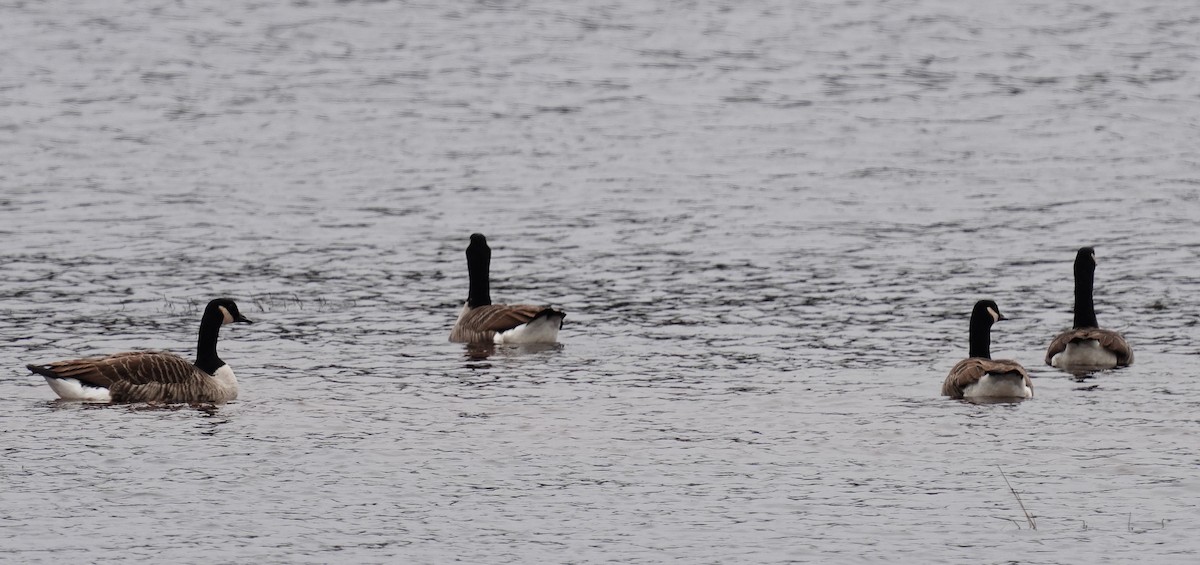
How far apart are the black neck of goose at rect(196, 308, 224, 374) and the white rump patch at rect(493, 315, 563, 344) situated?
4.32 m

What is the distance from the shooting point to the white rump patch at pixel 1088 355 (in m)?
21.6

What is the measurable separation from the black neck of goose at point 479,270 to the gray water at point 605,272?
0.63 m

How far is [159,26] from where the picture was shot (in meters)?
60.7

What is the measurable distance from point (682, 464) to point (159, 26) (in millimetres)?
47239

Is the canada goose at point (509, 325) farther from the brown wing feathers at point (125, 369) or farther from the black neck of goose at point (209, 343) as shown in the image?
the brown wing feathers at point (125, 369)

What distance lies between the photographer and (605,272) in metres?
29.4

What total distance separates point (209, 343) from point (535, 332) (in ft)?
16.1

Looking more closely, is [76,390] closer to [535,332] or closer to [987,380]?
[535,332]

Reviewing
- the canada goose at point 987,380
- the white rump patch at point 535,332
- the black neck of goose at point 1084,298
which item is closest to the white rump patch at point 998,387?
the canada goose at point 987,380

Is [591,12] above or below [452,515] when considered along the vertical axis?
above

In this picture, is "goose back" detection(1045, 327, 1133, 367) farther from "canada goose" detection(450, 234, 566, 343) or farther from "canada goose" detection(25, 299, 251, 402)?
"canada goose" detection(25, 299, 251, 402)

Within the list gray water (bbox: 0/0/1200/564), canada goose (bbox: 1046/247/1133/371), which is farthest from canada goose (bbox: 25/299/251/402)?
canada goose (bbox: 1046/247/1133/371)

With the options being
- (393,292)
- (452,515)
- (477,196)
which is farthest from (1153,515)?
(477,196)

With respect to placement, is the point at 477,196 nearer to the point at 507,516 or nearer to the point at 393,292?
the point at 393,292
